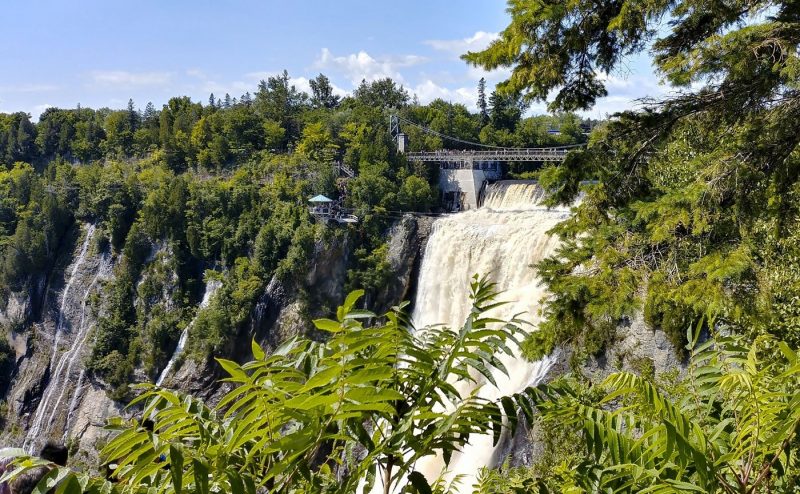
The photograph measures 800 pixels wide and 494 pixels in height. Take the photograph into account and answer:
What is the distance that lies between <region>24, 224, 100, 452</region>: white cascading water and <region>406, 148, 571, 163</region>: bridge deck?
66.3 ft

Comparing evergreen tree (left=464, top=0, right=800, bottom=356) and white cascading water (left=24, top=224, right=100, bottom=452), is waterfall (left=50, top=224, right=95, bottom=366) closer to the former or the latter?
white cascading water (left=24, top=224, right=100, bottom=452)

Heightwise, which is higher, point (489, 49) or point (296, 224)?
point (489, 49)

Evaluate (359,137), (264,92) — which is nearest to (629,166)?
(359,137)

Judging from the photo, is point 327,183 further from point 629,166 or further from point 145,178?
point 629,166

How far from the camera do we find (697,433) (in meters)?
1.56

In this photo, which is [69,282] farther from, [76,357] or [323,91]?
[323,91]

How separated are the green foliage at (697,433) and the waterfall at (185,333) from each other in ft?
94.9

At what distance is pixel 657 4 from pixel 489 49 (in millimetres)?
1499

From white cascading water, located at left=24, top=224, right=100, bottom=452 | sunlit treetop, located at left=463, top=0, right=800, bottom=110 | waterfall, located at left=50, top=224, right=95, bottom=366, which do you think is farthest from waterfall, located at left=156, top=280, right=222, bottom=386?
sunlit treetop, located at left=463, top=0, right=800, bottom=110

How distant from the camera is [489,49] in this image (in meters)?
5.77

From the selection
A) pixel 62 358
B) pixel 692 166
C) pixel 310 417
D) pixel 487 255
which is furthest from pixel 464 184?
Result: pixel 310 417

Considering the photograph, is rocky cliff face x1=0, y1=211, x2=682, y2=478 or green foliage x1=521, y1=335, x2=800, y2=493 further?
rocky cliff face x1=0, y1=211, x2=682, y2=478

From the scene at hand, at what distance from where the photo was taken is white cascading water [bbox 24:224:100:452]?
31062mm

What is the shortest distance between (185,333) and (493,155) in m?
18.5
